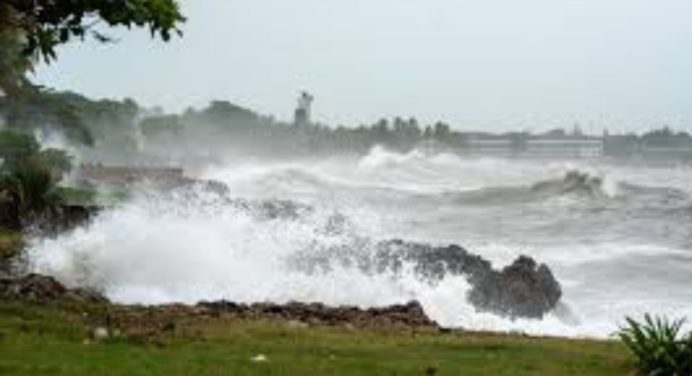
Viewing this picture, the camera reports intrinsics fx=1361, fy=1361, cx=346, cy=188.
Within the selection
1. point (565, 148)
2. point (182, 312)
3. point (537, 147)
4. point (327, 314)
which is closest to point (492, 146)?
point (537, 147)

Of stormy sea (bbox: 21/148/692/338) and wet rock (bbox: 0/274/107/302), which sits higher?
wet rock (bbox: 0/274/107/302)

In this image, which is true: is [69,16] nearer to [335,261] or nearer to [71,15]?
[71,15]

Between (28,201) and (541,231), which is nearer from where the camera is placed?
(28,201)

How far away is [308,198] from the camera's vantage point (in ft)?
247

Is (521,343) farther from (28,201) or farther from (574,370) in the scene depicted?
(28,201)

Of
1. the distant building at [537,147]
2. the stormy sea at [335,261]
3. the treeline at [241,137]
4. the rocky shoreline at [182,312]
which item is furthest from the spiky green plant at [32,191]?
the distant building at [537,147]

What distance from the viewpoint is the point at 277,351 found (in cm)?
1410

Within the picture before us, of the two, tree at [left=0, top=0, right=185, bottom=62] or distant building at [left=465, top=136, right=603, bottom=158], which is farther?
distant building at [left=465, top=136, right=603, bottom=158]

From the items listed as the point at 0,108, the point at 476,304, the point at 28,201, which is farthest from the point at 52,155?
the point at 476,304

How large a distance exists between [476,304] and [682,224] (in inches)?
1201

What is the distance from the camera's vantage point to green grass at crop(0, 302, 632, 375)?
12594 millimetres

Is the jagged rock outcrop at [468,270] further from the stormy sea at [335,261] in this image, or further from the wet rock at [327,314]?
the wet rock at [327,314]

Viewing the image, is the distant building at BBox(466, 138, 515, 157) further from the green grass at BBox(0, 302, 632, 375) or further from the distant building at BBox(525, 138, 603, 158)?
the green grass at BBox(0, 302, 632, 375)

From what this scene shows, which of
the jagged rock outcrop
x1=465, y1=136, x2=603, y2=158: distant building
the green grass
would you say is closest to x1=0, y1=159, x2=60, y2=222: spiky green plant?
the jagged rock outcrop
